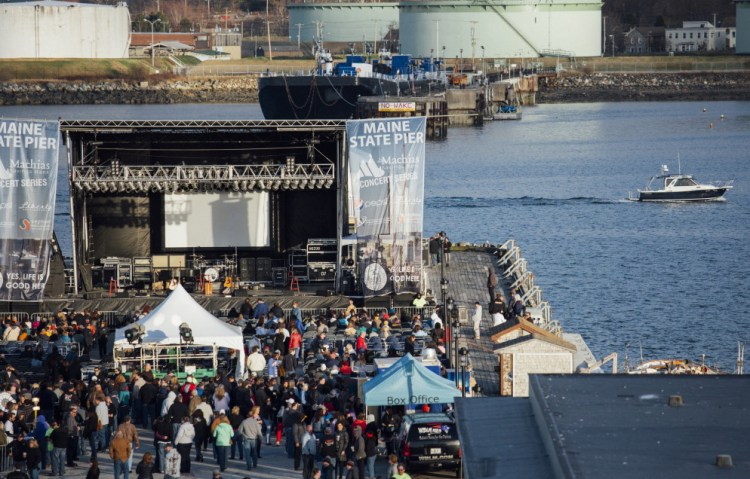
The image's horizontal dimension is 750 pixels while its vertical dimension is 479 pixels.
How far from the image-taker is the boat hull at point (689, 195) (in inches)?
2734

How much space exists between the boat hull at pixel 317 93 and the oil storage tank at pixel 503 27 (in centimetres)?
5291

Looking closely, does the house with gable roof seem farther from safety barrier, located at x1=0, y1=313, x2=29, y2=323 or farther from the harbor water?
safety barrier, located at x1=0, y1=313, x2=29, y2=323

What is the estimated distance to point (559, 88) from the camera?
154875mm

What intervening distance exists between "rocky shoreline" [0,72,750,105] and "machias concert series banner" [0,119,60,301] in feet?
368

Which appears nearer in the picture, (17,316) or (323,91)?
(17,316)

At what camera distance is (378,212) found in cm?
3478

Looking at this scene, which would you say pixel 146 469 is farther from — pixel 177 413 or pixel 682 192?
pixel 682 192

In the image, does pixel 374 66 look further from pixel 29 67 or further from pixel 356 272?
pixel 356 272

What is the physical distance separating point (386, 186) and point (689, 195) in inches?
1455

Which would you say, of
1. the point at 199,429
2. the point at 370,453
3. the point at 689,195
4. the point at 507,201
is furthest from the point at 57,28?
the point at 370,453

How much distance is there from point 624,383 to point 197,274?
18.9 meters

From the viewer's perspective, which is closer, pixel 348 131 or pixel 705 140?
pixel 348 131

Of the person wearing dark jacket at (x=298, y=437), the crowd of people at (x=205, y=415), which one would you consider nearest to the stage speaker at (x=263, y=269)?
the crowd of people at (x=205, y=415)

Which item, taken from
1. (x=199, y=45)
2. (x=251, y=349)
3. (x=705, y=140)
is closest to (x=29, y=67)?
(x=199, y=45)
